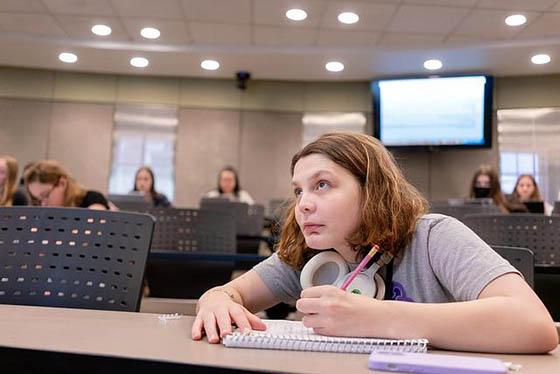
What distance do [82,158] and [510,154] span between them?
5306 millimetres

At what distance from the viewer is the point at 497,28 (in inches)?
182

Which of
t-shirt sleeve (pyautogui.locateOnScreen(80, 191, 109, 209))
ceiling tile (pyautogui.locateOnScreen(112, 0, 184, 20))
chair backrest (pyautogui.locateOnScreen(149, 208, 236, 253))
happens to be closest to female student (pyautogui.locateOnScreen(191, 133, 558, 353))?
chair backrest (pyautogui.locateOnScreen(149, 208, 236, 253))

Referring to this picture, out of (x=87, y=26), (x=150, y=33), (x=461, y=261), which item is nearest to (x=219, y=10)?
(x=150, y=33)

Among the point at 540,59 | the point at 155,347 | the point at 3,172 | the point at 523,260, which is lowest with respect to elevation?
the point at 155,347

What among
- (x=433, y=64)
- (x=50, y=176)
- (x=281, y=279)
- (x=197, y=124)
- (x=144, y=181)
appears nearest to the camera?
(x=281, y=279)

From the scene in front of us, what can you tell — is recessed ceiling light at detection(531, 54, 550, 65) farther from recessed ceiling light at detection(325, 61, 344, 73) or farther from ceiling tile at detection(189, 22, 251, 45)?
ceiling tile at detection(189, 22, 251, 45)

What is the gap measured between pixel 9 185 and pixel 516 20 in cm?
429

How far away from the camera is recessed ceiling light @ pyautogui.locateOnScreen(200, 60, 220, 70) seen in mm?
5730

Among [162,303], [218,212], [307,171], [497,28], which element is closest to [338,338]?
[307,171]

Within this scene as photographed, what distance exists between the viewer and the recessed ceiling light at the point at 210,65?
226 inches

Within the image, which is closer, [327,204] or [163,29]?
[327,204]

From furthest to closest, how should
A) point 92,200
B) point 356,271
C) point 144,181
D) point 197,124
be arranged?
point 197,124
point 144,181
point 92,200
point 356,271

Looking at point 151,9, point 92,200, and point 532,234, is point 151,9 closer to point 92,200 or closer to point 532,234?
point 92,200

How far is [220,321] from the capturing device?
2.59 ft
